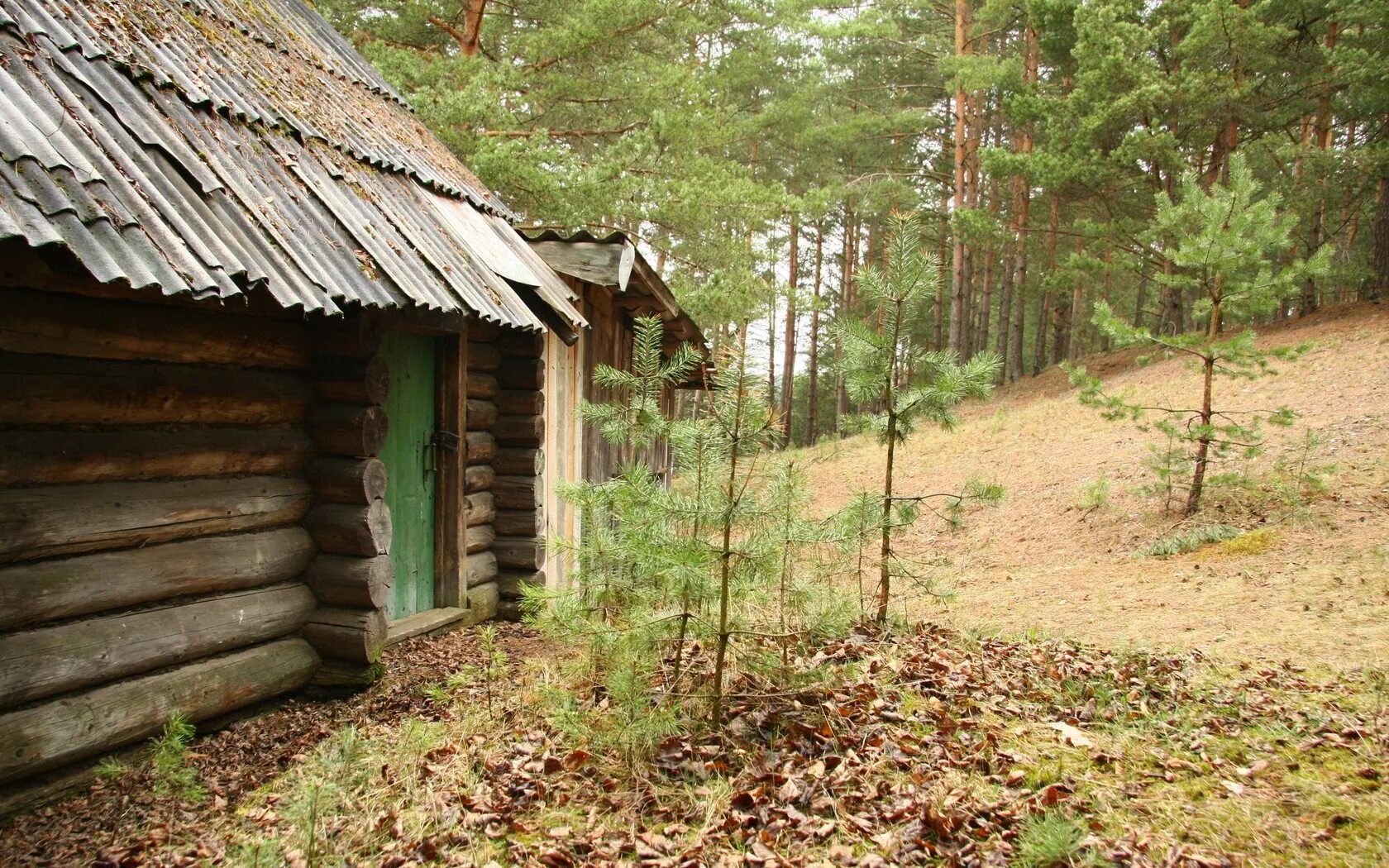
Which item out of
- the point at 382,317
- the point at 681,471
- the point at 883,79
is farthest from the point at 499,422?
the point at 883,79

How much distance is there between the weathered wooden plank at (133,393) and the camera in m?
3.70

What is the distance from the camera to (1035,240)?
21.5 metres

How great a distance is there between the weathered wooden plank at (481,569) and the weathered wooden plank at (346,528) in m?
1.81

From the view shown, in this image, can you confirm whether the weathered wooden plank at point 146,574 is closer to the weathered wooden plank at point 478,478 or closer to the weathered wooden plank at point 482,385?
the weathered wooden plank at point 478,478

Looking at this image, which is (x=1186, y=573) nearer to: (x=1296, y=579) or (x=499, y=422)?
(x=1296, y=579)

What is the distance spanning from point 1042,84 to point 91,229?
2058 centimetres

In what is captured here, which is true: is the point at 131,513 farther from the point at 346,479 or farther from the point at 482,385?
the point at 482,385

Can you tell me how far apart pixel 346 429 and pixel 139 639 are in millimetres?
1679

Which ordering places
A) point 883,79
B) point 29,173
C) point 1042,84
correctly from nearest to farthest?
point 29,173, point 1042,84, point 883,79

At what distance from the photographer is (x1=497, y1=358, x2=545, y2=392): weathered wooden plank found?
7.51 m

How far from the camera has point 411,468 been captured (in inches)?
259

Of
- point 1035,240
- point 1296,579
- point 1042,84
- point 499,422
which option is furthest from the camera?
point 1035,240

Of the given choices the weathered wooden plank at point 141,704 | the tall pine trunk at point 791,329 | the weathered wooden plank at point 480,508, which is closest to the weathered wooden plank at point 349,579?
the weathered wooden plank at point 141,704

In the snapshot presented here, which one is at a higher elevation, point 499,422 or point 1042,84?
point 1042,84
